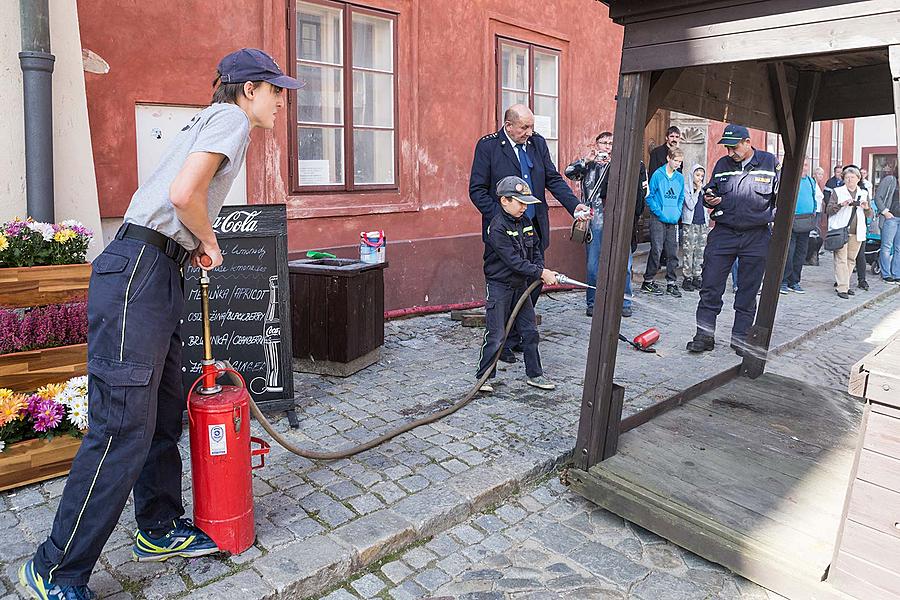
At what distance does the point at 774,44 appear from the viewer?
3.14 m

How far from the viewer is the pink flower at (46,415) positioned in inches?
142

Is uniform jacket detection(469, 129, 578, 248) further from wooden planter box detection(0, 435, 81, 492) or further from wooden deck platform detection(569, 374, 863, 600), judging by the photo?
wooden planter box detection(0, 435, 81, 492)

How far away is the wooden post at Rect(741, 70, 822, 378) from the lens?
5.29 m

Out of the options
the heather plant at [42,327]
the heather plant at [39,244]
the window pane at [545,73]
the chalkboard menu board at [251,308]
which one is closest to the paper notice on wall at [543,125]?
the window pane at [545,73]

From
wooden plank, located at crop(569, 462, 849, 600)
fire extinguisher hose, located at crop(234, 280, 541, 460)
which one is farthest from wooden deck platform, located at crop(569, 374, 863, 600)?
fire extinguisher hose, located at crop(234, 280, 541, 460)

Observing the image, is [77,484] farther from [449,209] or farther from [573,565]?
[449,209]

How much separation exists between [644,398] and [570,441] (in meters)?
1.12

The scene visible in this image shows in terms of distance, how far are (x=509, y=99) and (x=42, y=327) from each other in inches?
262

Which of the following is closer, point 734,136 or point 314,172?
point 734,136

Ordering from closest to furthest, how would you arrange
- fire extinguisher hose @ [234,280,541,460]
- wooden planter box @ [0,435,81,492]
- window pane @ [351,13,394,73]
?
1. fire extinguisher hose @ [234,280,541,460]
2. wooden planter box @ [0,435,81,492]
3. window pane @ [351,13,394,73]

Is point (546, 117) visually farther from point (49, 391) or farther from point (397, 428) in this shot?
point (49, 391)

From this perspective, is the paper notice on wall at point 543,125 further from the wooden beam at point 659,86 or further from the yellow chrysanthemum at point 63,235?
the yellow chrysanthemum at point 63,235

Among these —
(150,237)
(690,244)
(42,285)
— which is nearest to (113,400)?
(150,237)

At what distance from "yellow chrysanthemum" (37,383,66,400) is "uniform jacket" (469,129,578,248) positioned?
10.8 feet
